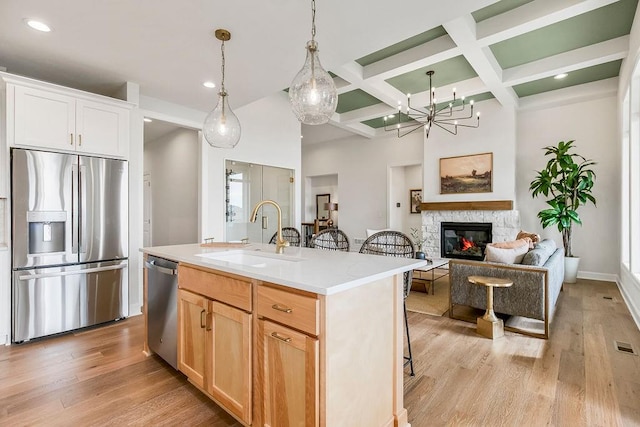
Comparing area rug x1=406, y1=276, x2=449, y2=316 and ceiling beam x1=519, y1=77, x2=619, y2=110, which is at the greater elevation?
ceiling beam x1=519, y1=77, x2=619, y2=110

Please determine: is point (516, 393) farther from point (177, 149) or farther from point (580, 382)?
point (177, 149)

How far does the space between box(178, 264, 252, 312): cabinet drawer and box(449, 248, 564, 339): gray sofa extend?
8.28 ft

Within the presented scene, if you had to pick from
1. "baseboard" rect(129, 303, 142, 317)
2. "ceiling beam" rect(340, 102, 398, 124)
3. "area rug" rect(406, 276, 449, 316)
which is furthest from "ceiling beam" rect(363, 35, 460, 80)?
"baseboard" rect(129, 303, 142, 317)

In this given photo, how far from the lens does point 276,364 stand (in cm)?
142

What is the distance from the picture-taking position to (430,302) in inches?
154

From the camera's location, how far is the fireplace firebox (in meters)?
6.00

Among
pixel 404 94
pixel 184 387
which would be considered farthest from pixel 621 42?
pixel 184 387

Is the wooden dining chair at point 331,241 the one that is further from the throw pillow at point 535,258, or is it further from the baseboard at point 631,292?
the baseboard at point 631,292

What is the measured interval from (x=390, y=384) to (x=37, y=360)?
109 inches

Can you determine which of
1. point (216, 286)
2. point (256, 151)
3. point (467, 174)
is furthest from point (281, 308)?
point (467, 174)

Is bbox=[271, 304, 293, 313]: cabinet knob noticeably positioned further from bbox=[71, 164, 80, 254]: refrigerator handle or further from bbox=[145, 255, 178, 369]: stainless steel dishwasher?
bbox=[71, 164, 80, 254]: refrigerator handle

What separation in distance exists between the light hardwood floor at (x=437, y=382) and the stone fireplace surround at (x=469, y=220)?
106 inches

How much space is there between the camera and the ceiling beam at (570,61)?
381 centimetres

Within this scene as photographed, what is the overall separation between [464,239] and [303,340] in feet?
18.9
